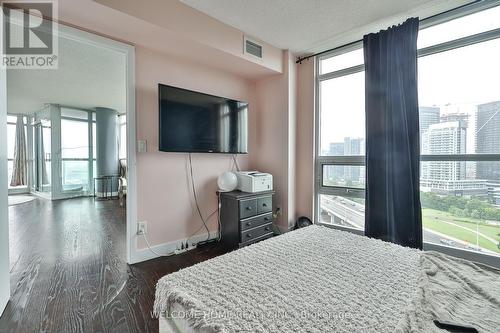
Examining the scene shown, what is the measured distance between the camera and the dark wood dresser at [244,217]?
255 cm

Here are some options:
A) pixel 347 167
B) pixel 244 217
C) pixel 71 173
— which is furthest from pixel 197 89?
pixel 71 173

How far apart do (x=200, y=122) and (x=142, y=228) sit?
51.6 inches

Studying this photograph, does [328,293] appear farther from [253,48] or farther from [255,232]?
[253,48]

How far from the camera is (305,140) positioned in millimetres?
3148

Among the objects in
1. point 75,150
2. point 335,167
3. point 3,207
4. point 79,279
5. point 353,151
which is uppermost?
point 75,150

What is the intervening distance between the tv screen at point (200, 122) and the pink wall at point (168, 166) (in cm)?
22

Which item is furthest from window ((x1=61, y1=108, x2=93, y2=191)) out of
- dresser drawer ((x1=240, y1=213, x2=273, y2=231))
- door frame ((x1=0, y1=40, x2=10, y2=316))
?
dresser drawer ((x1=240, y1=213, x2=273, y2=231))

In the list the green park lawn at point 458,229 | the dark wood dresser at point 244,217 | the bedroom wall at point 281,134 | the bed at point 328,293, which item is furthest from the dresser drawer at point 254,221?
the green park lawn at point 458,229

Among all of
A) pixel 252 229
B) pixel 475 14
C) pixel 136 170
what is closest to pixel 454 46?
pixel 475 14

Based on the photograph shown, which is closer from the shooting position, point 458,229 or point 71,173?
point 458,229

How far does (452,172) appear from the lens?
7.14ft

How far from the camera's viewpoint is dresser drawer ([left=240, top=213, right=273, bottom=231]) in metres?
2.57

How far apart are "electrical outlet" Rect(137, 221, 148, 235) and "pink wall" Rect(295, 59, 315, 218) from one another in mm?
2010
